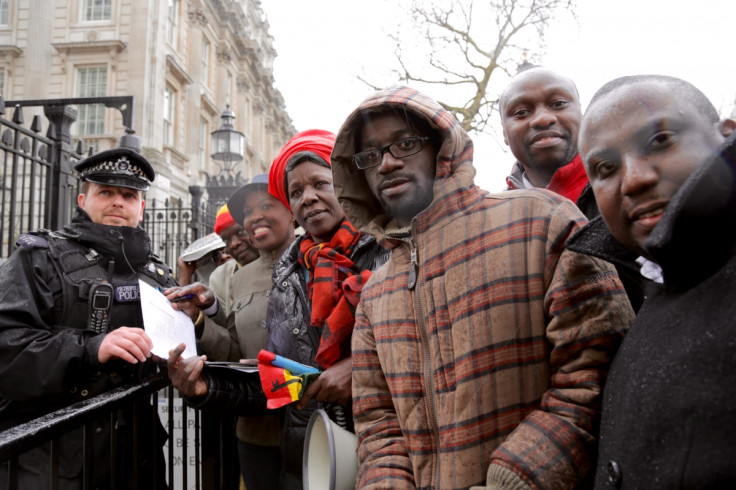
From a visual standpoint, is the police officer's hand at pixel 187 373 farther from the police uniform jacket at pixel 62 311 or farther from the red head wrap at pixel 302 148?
the red head wrap at pixel 302 148

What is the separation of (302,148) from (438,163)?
1.16 metres

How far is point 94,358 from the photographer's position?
2363 millimetres

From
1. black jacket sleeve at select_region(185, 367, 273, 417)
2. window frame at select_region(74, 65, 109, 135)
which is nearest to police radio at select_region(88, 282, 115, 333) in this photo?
black jacket sleeve at select_region(185, 367, 273, 417)

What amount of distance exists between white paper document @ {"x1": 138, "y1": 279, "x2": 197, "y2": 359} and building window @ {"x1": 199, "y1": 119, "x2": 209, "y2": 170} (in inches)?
942

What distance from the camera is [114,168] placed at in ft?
9.64

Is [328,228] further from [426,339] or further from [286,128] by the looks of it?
[286,128]

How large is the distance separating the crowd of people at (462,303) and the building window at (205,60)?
2610 centimetres

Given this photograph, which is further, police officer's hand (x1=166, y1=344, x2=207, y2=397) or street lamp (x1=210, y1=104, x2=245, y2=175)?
street lamp (x1=210, y1=104, x2=245, y2=175)

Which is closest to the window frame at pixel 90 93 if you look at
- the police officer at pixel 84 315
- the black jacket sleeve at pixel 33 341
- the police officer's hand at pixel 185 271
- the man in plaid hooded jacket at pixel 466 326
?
the police officer's hand at pixel 185 271

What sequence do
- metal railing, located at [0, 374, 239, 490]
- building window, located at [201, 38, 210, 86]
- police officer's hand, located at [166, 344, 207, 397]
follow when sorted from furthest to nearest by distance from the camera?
building window, located at [201, 38, 210, 86], police officer's hand, located at [166, 344, 207, 397], metal railing, located at [0, 374, 239, 490]

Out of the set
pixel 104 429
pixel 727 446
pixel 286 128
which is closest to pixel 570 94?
pixel 727 446

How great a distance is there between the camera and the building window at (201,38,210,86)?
2655 cm

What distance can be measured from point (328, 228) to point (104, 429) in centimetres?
144

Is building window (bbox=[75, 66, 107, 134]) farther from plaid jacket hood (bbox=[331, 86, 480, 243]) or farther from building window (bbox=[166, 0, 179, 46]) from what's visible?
plaid jacket hood (bbox=[331, 86, 480, 243])
